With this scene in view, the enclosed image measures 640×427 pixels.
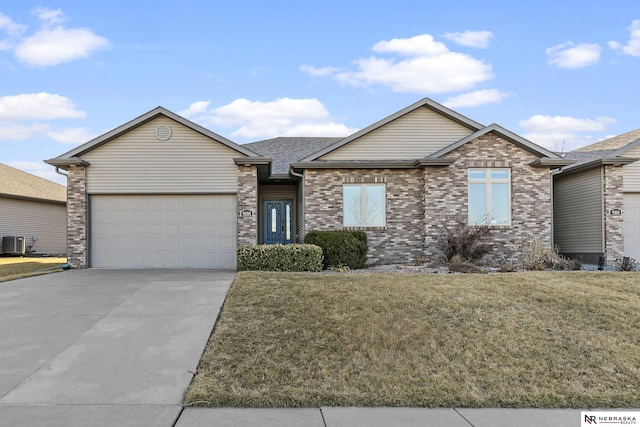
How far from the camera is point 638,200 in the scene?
1602cm

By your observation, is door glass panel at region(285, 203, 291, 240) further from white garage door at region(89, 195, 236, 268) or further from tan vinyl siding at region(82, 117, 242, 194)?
tan vinyl siding at region(82, 117, 242, 194)

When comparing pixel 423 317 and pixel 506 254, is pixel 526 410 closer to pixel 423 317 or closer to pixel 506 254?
pixel 423 317

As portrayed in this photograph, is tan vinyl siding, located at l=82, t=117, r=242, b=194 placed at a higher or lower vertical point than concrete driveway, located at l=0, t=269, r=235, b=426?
higher

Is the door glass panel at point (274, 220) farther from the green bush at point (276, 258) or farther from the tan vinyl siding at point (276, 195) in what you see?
the green bush at point (276, 258)

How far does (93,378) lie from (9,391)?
0.86 metres

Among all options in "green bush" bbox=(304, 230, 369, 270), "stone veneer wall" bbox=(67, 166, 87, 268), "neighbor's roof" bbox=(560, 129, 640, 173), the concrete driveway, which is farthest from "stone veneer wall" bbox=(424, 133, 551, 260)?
"stone veneer wall" bbox=(67, 166, 87, 268)

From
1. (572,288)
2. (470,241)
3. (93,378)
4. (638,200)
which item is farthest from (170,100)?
(638,200)

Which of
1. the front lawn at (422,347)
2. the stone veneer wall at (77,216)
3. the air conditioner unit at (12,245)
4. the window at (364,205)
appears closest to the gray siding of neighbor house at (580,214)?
the front lawn at (422,347)

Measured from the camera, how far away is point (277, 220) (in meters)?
18.8

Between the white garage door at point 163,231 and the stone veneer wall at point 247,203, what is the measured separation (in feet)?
1.05

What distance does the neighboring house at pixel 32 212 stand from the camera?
76.1ft

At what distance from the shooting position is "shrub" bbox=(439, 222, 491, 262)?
13797 millimetres

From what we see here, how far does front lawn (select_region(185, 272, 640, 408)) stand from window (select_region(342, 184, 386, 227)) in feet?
19.0

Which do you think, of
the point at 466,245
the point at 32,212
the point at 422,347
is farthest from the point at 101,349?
the point at 32,212
